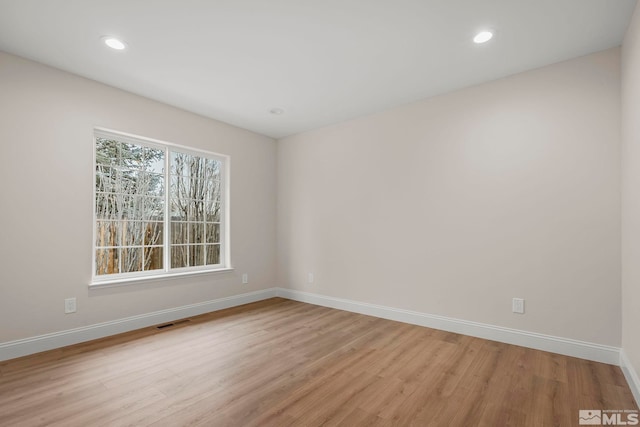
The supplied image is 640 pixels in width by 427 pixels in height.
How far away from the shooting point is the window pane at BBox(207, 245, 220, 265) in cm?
429

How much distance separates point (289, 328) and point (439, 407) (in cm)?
184

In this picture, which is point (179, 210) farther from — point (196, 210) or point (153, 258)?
point (153, 258)

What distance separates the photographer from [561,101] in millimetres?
2781

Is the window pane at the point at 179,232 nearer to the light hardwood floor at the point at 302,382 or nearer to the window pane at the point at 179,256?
the window pane at the point at 179,256

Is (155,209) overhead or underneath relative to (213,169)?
underneath

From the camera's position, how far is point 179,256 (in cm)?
396

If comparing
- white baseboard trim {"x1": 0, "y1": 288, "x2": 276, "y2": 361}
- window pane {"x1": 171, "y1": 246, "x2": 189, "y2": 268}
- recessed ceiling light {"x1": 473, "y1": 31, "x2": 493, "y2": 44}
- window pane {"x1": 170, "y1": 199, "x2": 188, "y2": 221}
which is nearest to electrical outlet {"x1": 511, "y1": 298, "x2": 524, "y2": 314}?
recessed ceiling light {"x1": 473, "y1": 31, "x2": 493, "y2": 44}

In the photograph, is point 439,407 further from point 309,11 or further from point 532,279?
point 309,11

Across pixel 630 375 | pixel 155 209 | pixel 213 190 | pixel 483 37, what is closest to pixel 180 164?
pixel 213 190

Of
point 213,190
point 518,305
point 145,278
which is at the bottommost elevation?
point 518,305

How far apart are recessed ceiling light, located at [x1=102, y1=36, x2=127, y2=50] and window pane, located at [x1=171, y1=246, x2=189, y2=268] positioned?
2.24 m

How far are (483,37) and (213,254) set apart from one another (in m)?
3.91

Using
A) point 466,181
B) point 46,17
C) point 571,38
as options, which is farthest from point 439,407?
point 46,17

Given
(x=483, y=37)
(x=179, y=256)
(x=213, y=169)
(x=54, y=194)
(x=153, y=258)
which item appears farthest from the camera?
(x=213, y=169)
